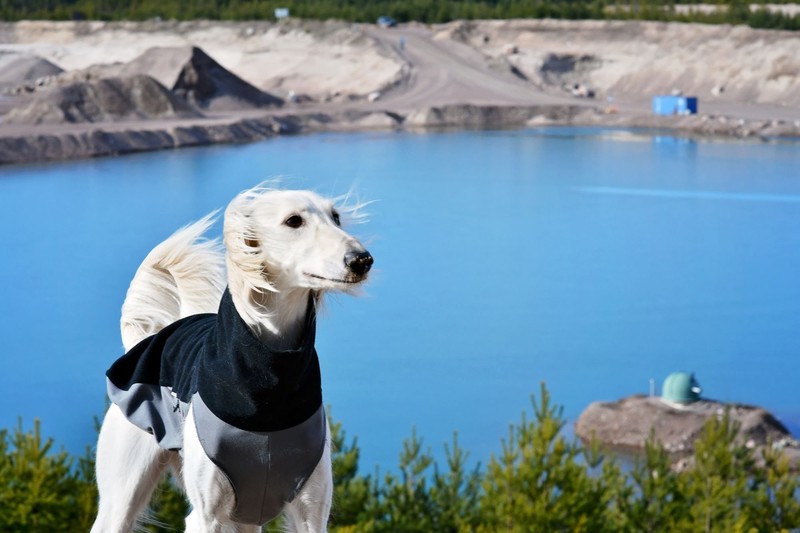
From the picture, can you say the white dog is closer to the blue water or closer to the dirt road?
the blue water

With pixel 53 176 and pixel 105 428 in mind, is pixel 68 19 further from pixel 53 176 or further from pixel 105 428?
pixel 105 428

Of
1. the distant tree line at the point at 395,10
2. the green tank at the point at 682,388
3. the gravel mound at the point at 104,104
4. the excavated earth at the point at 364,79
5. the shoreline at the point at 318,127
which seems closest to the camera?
the green tank at the point at 682,388

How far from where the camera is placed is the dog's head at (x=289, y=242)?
2176mm

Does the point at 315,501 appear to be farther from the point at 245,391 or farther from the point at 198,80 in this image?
the point at 198,80

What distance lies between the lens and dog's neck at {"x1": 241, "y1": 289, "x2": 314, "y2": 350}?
7.47 feet

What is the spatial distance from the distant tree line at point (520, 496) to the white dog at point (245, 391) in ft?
10.5

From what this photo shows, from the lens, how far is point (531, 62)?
44219mm

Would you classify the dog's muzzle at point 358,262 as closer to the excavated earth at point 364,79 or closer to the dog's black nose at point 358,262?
the dog's black nose at point 358,262

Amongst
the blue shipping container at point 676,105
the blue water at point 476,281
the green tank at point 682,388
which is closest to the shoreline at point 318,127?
the blue water at point 476,281

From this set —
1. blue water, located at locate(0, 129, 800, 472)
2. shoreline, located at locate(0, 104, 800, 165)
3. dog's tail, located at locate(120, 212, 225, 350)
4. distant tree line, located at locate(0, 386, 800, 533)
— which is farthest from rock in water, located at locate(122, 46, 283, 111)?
dog's tail, located at locate(120, 212, 225, 350)

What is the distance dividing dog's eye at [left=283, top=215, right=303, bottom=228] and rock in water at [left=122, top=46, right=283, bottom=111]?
34.2m

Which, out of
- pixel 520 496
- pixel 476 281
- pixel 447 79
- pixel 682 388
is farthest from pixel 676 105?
pixel 520 496

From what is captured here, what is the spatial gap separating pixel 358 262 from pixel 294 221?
0.61 ft

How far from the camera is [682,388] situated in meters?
11.0
